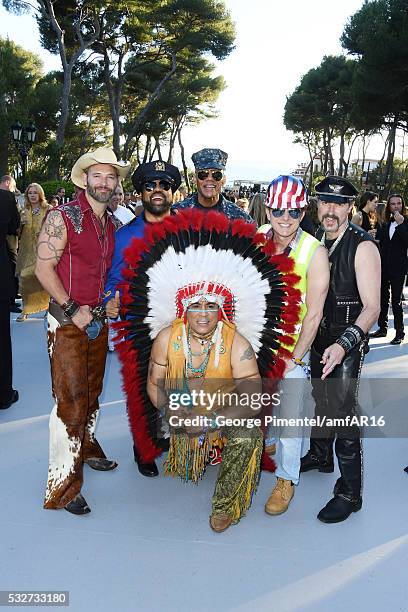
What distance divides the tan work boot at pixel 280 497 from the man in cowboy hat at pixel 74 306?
1.01m

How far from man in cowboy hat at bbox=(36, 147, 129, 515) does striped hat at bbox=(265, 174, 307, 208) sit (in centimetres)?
87

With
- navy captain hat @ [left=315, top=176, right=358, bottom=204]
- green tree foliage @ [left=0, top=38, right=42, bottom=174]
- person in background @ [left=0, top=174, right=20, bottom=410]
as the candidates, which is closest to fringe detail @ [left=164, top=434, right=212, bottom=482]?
navy captain hat @ [left=315, top=176, right=358, bottom=204]

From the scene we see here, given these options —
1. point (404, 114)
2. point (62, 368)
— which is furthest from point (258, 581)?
point (404, 114)

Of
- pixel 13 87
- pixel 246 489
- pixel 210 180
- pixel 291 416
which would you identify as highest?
pixel 13 87

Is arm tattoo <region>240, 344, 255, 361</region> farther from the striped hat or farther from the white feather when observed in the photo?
the striped hat

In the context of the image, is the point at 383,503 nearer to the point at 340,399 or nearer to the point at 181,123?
the point at 340,399

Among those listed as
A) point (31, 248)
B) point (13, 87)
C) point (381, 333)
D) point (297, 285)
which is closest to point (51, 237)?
point (297, 285)

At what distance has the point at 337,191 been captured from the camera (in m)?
3.06

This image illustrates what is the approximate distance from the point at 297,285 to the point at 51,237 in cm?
131

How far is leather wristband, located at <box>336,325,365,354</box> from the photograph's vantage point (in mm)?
2883

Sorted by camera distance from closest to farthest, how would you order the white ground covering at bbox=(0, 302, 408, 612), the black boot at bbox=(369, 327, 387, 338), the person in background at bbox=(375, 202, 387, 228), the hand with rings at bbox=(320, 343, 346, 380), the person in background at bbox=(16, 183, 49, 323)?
the white ground covering at bbox=(0, 302, 408, 612) → the hand with rings at bbox=(320, 343, 346, 380) → the person in background at bbox=(16, 183, 49, 323) → the black boot at bbox=(369, 327, 387, 338) → the person in background at bbox=(375, 202, 387, 228)

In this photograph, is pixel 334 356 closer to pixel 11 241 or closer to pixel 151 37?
pixel 11 241

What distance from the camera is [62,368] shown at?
312 centimetres

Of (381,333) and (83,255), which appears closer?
(83,255)
